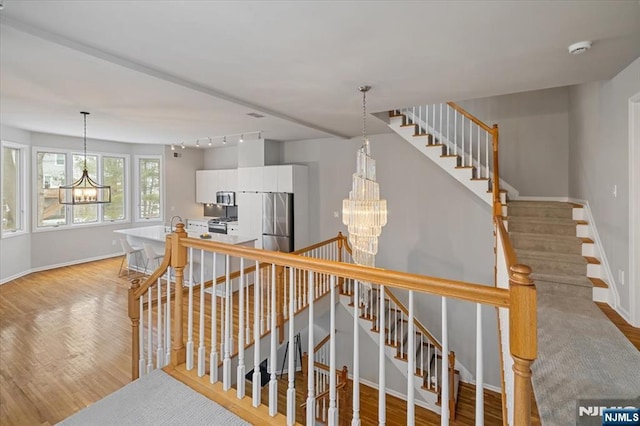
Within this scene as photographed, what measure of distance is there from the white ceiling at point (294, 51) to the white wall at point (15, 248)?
2263 mm

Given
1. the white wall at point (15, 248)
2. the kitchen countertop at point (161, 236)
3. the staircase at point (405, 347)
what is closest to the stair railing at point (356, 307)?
the kitchen countertop at point (161, 236)

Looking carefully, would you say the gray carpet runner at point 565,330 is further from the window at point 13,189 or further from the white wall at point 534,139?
the window at point 13,189

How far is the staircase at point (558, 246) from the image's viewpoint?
11.3 ft

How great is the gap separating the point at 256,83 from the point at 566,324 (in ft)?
12.3

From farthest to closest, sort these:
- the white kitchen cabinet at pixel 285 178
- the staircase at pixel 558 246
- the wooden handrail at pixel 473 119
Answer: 1. the white kitchen cabinet at pixel 285 178
2. the wooden handrail at pixel 473 119
3. the staircase at pixel 558 246

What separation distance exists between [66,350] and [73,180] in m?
5.10

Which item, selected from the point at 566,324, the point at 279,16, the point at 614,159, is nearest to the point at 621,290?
the point at 566,324

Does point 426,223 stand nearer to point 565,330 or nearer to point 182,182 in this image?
point 565,330

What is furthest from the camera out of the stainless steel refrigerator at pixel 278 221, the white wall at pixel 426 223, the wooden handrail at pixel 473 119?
the stainless steel refrigerator at pixel 278 221

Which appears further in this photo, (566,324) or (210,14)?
(566,324)

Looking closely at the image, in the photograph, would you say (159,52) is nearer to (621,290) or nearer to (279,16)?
(279,16)

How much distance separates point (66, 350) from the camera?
3613 millimetres

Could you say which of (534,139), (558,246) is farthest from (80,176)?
(534,139)

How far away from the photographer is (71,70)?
2.94 m
